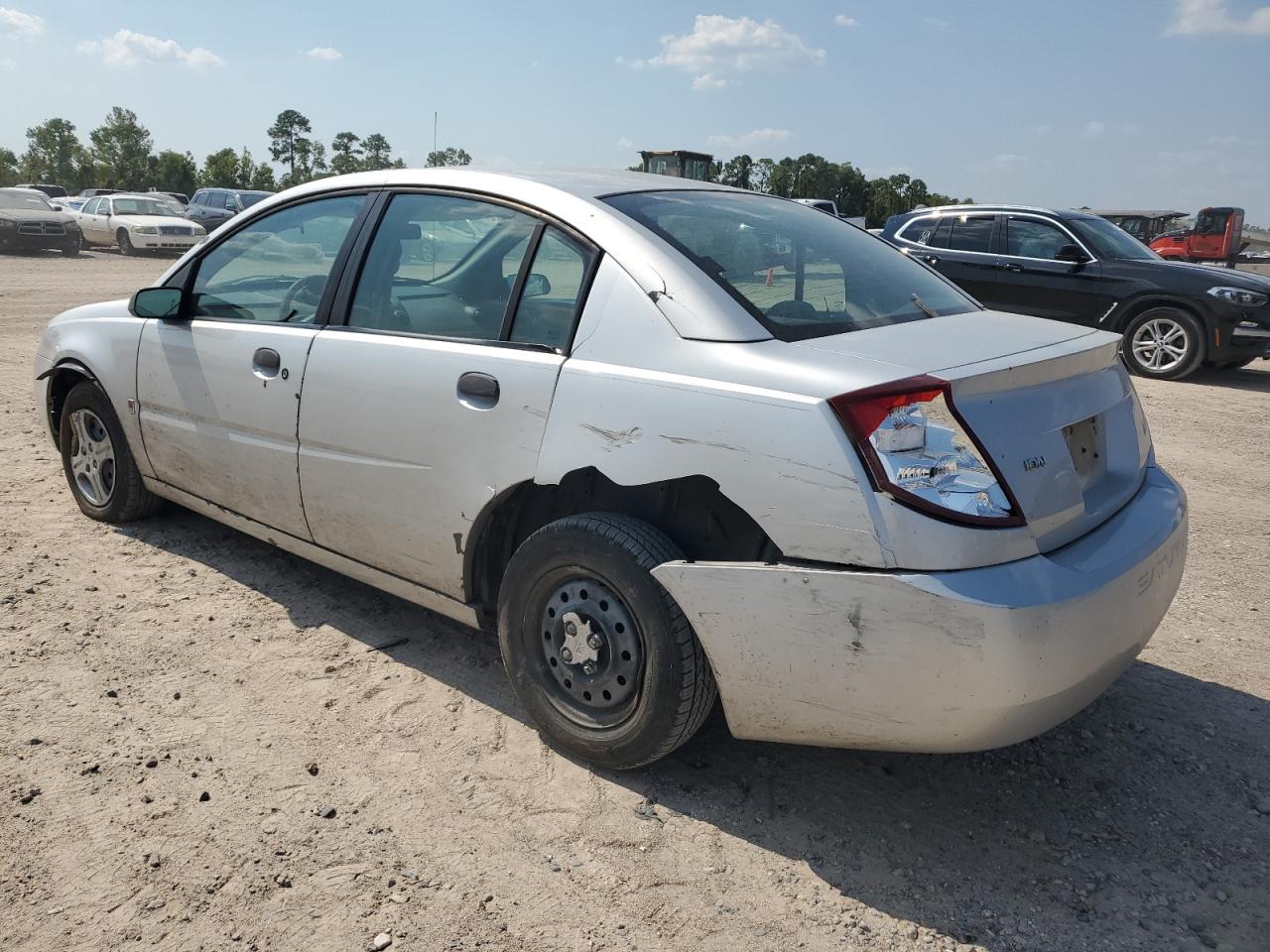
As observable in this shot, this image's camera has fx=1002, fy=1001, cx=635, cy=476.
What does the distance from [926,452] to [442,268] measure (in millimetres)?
1793

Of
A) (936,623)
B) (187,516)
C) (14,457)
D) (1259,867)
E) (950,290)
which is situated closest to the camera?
(936,623)

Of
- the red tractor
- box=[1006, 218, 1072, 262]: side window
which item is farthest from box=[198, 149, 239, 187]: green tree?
box=[1006, 218, 1072, 262]: side window

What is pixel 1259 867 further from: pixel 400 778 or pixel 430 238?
pixel 430 238

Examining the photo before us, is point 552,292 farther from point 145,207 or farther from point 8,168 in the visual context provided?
point 8,168

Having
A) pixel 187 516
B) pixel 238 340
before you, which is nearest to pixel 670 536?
pixel 238 340

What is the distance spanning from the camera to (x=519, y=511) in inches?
122

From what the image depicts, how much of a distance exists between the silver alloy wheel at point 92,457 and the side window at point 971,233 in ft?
31.5

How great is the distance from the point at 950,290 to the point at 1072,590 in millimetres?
1403

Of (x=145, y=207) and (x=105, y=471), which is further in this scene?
(x=145, y=207)

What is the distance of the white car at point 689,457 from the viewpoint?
89.8 inches

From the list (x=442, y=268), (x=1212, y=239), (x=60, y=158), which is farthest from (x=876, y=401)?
(x=60, y=158)

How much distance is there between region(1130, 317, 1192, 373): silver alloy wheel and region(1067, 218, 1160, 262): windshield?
78 centimetres

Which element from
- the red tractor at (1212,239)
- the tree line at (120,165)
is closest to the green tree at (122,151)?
the tree line at (120,165)

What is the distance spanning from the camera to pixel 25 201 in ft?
81.9
